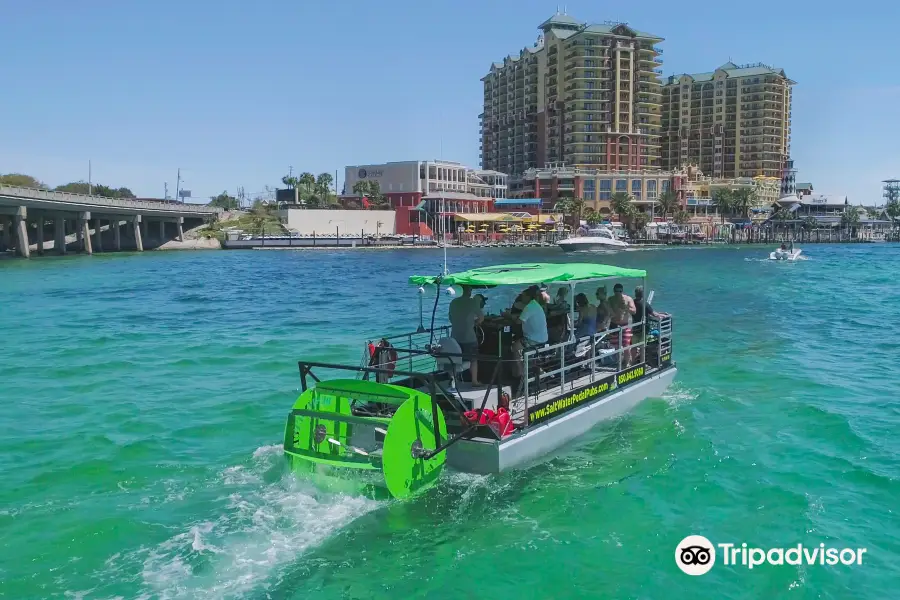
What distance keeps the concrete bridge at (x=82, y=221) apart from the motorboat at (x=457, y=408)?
7491 centimetres

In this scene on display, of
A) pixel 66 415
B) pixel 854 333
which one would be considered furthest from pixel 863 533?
pixel 854 333

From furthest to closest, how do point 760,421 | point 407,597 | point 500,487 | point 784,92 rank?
1. point 784,92
2. point 760,421
3. point 500,487
4. point 407,597

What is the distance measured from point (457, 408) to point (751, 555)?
452 centimetres

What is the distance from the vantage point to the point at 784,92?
189125mm

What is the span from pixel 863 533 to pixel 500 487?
202 inches

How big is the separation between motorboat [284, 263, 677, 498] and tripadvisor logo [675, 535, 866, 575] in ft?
9.63

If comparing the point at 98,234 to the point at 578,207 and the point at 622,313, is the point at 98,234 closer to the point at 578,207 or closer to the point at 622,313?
the point at 578,207

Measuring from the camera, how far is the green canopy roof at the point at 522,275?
514 inches

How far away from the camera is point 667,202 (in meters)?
152

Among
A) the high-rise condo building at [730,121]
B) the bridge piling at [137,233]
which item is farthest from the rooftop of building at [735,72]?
the bridge piling at [137,233]

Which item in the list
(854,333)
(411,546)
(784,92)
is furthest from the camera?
(784,92)

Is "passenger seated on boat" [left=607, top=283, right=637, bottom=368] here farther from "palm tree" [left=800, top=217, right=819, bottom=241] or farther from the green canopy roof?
"palm tree" [left=800, top=217, right=819, bottom=241]

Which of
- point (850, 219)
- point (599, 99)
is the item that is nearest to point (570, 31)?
point (599, 99)

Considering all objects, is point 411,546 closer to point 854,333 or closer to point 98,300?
point 854,333
